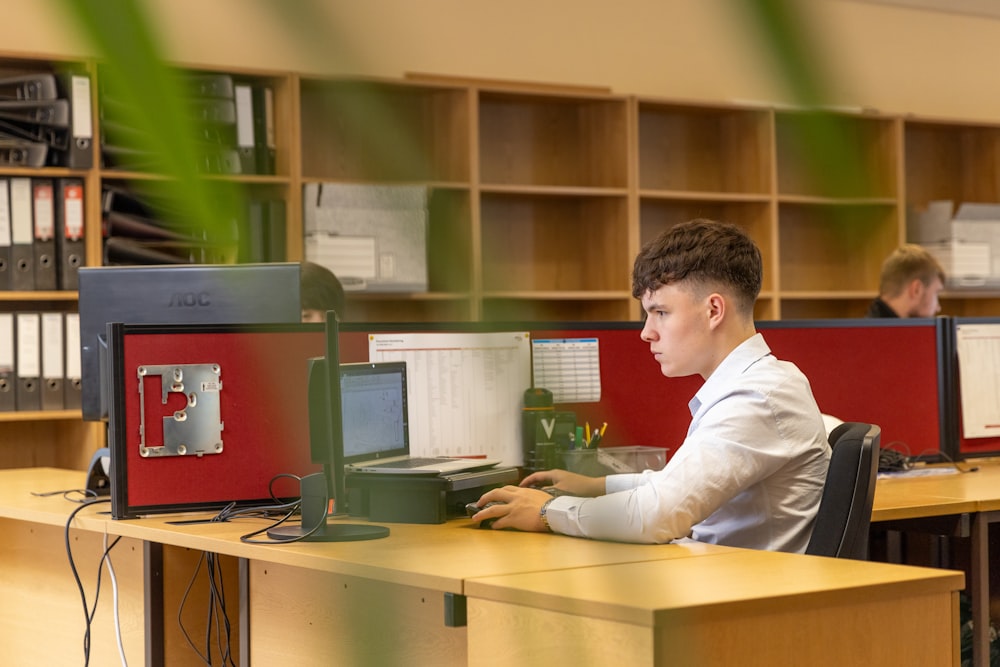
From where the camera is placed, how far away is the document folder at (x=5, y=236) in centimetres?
362

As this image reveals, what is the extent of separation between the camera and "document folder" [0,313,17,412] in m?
3.69

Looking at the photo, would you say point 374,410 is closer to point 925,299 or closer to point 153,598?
point 153,598

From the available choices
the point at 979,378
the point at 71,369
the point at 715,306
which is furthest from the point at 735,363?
the point at 71,369

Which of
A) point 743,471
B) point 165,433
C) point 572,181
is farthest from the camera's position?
point 572,181

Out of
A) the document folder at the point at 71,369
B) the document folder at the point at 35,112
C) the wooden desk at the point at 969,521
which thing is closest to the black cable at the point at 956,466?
the wooden desk at the point at 969,521

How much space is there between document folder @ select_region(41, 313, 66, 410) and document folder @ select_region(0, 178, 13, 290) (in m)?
0.16

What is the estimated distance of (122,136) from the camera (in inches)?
7.1

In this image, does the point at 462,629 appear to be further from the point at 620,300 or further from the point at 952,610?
the point at 620,300

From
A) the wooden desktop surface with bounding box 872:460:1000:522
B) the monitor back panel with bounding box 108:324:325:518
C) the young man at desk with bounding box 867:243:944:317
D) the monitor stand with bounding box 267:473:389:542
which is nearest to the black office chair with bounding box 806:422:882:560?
the wooden desktop surface with bounding box 872:460:1000:522

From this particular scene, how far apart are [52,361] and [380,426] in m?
2.00

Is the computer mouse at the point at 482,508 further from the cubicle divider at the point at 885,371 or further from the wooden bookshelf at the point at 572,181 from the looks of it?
the cubicle divider at the point at 885,371

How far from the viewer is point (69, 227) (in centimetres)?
374

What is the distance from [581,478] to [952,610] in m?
0.83

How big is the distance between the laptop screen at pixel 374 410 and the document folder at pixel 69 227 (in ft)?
6.38
